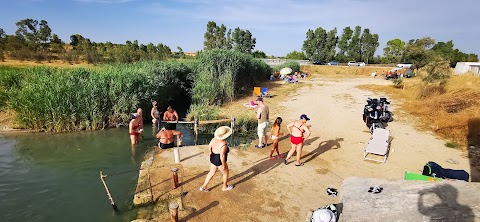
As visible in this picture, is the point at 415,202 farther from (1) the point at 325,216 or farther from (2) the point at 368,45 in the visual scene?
(2) the point at 368,45

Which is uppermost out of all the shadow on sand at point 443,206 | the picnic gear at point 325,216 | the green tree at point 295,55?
the green tree at point 295,55

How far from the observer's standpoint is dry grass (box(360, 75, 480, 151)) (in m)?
10.9

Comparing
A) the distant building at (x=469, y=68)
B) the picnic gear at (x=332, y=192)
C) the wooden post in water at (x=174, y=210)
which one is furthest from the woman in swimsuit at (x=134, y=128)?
the distant building at (x=469, y=68)

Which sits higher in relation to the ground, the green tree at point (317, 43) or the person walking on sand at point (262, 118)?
the green tree at point (317, 43)

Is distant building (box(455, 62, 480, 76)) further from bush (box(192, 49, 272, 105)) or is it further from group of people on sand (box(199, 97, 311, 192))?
group of people on sand (box(199, 97, 311, 192))

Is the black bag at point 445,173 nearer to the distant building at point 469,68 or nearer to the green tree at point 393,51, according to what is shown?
the distant building at point 469,68

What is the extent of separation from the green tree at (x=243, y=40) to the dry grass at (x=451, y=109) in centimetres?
3979

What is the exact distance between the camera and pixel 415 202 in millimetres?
3426

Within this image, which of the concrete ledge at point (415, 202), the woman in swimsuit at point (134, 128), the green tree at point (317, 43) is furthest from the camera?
the green tree at point (317, 43)

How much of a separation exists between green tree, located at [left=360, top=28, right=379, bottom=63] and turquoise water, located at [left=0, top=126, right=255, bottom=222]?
180ft

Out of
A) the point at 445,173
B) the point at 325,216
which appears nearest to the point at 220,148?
the point at 325,216

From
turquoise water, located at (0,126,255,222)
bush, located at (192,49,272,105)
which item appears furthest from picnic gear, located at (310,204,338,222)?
bush, located at (192,49,272,105)

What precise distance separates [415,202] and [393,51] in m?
70.7

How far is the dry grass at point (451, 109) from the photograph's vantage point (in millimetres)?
10901
